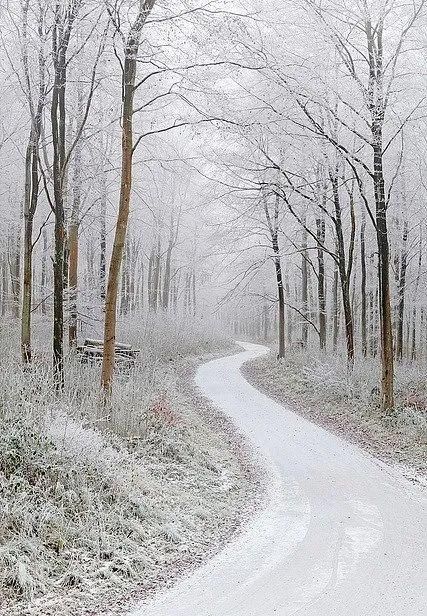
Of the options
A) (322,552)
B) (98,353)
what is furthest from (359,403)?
(322,552)

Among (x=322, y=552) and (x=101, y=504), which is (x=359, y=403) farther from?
(x=101, y=504)

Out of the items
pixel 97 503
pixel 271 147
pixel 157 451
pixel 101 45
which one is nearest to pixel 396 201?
pixel 271 147

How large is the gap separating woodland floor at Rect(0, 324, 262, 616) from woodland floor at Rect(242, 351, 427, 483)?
8.90 ft

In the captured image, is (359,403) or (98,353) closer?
(359,403)

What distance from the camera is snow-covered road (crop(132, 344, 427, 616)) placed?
448cm

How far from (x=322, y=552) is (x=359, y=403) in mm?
7696

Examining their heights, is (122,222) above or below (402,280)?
above

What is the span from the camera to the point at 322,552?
5.51m

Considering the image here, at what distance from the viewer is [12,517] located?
202 inches

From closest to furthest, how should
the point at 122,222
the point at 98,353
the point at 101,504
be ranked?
the point at 101,504 < the point at 122,222 < the point at 98,353

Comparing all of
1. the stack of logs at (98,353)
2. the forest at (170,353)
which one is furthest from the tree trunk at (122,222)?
the stack of logs at (98,353)

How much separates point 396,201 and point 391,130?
21.8 feet

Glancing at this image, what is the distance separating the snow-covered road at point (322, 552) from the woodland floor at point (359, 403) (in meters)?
0.81

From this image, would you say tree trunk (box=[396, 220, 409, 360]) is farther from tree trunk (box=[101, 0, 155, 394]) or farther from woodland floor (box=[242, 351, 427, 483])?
tree trunk (box=[101, 0, 155, 394])
